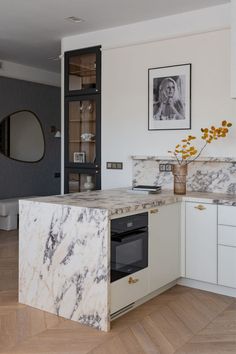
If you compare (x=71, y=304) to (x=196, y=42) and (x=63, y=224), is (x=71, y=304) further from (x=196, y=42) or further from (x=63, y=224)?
(x=196, y=42)

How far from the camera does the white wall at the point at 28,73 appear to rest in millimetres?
6374

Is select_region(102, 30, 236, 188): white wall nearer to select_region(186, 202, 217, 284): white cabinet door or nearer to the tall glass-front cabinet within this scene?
the tall glass-front cabinet

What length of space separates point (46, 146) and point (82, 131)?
7.85ft

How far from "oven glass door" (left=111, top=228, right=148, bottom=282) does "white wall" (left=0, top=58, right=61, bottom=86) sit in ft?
14.0

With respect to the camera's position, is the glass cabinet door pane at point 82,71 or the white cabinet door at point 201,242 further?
the glass cabinet door pane at point 82,71

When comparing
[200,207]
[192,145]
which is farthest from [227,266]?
[192,145]

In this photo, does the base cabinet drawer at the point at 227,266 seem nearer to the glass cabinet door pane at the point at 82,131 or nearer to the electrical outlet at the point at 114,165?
the electrical outlet at the point at 114,165

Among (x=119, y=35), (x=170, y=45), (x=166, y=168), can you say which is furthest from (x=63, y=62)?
(x=166, y=168)

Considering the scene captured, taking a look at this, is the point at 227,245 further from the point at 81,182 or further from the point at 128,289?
the point at 81,182

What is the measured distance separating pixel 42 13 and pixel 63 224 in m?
2.31

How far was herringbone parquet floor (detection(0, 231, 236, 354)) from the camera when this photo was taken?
101 inches

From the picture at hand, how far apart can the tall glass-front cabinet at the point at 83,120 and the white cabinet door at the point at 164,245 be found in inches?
56.1

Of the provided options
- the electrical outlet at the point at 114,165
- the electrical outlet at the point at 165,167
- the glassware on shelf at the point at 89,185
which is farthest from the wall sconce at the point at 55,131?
the electrical outlet at the point at 165,167

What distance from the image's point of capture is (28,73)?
22.2 feet
